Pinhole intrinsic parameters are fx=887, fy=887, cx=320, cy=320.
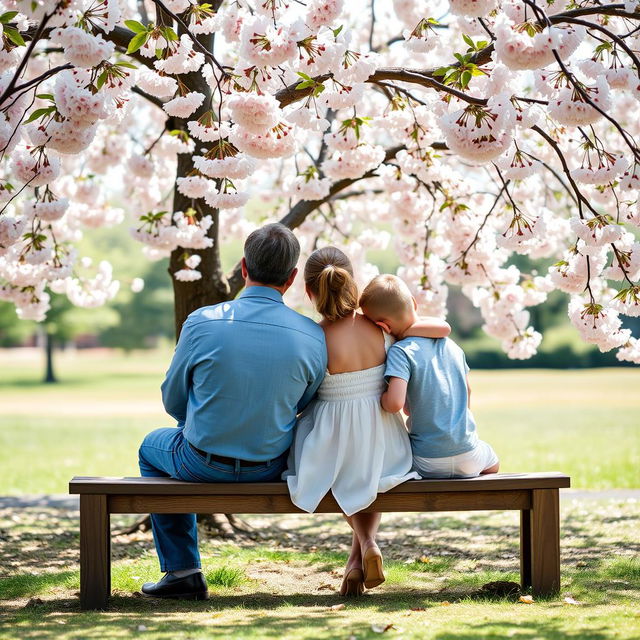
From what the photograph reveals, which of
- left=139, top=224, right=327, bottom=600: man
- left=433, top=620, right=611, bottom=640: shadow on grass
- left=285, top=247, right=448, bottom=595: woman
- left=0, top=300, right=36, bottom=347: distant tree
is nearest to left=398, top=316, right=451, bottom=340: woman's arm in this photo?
left=285, top=247, right=448, bottom=595: woman

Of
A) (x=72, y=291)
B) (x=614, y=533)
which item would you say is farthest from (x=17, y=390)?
(x=614, y=533)

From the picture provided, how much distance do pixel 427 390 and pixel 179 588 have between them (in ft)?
4.52

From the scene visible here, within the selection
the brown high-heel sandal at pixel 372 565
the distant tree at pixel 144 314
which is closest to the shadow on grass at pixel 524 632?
the brown high-heel sandal at pixel 372 565

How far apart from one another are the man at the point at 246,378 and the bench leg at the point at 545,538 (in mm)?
1063

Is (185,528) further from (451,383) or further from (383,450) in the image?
(451,383)

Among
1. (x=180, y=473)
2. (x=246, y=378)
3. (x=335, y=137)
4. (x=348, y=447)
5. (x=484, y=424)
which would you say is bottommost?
(x=484, y=424)

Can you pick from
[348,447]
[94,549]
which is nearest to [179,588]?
[94,549]

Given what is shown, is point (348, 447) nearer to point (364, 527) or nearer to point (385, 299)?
point (364, 527)

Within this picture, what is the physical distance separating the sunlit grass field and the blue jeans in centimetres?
582

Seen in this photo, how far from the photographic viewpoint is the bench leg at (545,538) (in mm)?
3707

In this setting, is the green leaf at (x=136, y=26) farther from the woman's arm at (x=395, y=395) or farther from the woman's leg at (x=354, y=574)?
the woman's leg at (x=354, y=574)

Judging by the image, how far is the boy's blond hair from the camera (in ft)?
12.3

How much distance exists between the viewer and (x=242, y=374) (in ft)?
11.5

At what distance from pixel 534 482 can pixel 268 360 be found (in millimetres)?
1212
